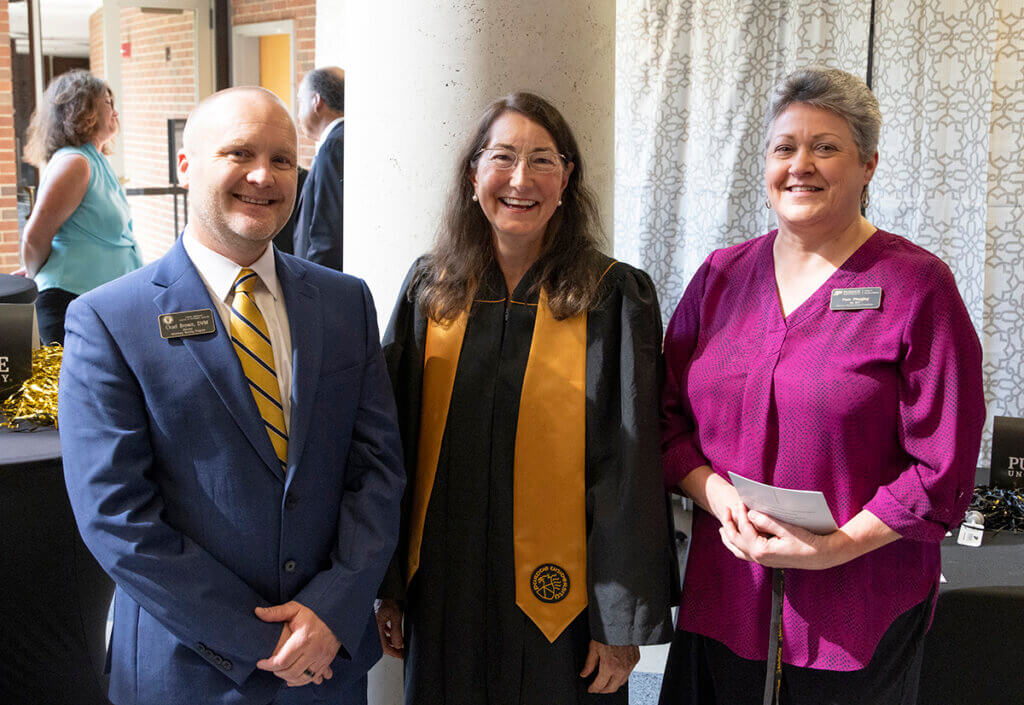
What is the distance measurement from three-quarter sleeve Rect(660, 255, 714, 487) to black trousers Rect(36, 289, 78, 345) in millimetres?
3394

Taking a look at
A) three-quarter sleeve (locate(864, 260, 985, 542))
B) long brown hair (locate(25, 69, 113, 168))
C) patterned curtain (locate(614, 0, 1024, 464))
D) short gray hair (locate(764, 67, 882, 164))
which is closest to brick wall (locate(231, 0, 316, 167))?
long brown hair (locate(25, 69, 113, 168))

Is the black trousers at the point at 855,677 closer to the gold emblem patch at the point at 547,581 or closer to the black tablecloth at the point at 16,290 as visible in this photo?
the gold emblem patch at the point at 547,581

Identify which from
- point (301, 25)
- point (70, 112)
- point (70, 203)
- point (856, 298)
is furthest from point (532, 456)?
point (301, 25)

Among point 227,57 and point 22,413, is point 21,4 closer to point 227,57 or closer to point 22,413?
point 227,57

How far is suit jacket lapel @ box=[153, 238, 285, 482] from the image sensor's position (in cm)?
168

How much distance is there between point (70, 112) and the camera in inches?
178

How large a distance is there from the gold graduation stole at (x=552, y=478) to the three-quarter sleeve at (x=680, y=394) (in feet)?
0.64

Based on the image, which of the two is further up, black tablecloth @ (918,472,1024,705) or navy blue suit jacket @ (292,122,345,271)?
navy blue suit jacket @ (292,122,345,271)

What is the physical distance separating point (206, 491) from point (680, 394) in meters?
0.94

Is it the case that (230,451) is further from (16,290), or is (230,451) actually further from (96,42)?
(96,42)

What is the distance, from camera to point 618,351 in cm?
196

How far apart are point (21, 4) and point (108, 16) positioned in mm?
785

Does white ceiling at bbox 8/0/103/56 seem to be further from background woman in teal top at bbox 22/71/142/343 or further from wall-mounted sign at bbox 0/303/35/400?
wall-mounted sign at bbox 0/303/35/400

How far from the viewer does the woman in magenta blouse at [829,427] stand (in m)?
1.80
